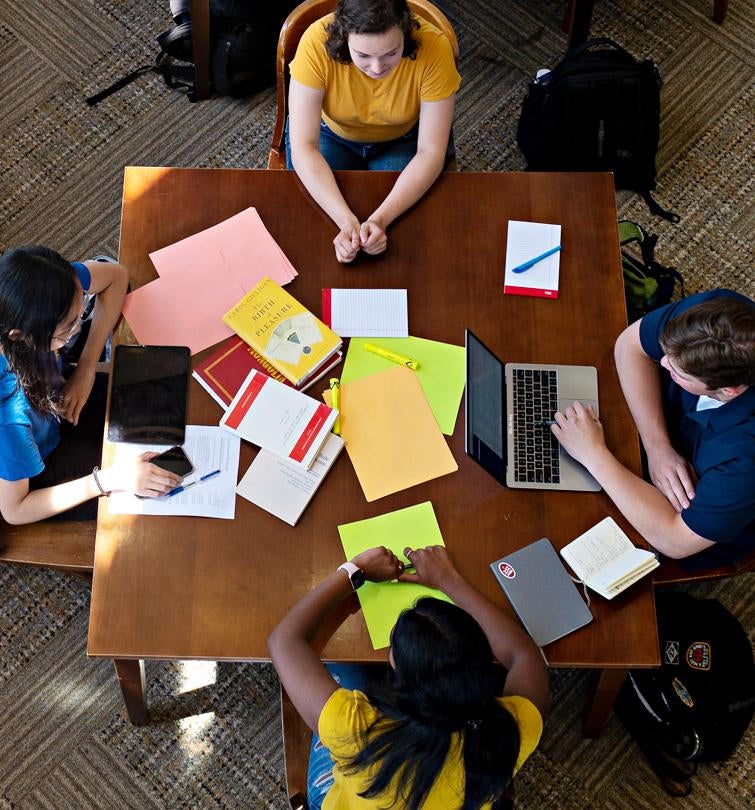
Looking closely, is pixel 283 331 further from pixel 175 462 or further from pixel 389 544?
pixel 389 544

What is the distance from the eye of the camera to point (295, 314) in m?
1.78

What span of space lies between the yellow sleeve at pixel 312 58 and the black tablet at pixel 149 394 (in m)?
0.70

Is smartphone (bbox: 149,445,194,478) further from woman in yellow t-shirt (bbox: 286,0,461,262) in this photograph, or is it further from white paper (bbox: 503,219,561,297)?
white paper (bbox: 503,219,561,297)

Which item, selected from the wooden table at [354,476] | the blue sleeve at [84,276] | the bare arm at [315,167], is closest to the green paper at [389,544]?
the wooden table at [354,476]

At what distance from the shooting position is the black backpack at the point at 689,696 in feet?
6.91

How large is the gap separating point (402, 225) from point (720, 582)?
1.35 meters

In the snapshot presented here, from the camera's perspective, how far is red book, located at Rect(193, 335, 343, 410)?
1.73 metres

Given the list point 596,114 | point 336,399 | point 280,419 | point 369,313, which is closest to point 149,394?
point 280,419

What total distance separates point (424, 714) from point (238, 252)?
103 cm

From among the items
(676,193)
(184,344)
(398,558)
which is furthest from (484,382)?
(676,193)

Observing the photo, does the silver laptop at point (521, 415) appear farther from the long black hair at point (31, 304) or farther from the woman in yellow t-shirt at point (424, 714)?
the long black hair at point (31, 304)

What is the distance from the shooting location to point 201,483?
1659 mm

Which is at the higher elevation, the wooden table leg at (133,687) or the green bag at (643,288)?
the green bag at (643,288)

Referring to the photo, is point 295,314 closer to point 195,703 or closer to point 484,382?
point 484,382
